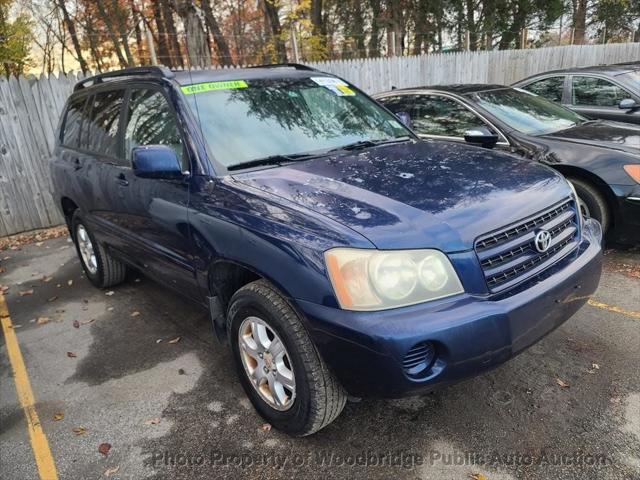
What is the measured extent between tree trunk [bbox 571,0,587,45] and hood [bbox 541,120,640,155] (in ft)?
72.6

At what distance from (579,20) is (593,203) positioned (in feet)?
78.6

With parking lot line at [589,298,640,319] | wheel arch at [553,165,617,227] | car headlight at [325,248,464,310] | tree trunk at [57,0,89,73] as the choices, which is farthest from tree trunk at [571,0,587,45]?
car headlight at [325,248,464,310]

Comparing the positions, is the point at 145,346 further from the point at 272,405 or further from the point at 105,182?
the point at 272,405

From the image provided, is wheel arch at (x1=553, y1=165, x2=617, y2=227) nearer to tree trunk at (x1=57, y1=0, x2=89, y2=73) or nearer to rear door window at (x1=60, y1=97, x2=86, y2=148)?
rear door window at (x1=60, y1=97, x2=86, y2=148)

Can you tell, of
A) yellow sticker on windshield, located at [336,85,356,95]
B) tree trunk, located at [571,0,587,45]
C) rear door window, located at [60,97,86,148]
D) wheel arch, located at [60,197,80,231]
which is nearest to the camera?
yellow sticker on windshield, located at [336,85,356,95]

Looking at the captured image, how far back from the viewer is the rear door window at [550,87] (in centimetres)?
692

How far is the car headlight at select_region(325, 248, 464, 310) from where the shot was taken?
2.02 metres

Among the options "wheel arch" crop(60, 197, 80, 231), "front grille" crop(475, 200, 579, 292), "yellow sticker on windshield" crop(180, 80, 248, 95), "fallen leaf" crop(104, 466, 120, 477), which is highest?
"yellow sticker on windshield" crop(180, 80, 248, 95)

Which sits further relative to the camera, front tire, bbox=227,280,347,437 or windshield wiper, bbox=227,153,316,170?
windshield wiper, bbox=227,153,316,170

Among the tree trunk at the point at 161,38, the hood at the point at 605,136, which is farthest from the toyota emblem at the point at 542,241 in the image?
the tree trunk at the point at 161,38

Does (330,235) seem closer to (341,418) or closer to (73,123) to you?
(341,418)

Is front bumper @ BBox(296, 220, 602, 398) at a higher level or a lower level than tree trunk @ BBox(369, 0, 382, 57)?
lower

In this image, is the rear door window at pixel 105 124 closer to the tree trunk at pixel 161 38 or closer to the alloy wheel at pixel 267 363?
the alloy wheel at pixel 267 363

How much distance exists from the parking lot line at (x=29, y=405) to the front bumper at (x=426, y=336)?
164cm
